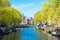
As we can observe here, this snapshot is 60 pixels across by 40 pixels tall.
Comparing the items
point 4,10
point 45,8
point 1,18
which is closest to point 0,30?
point 1,18

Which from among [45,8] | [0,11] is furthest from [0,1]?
[45,8]

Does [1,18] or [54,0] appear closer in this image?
[54,0]

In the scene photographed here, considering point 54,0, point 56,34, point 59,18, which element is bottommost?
point 56,34

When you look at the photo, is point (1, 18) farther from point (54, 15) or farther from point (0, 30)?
point (54, 15)

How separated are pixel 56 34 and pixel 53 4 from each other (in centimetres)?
838

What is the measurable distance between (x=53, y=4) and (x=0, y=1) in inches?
539

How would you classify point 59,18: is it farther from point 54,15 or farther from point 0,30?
point 0,30

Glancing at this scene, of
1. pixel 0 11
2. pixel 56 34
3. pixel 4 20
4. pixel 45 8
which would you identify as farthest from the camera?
pixel 45 8

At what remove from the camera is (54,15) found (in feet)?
202

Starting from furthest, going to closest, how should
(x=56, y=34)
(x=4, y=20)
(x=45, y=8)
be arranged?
(x=45, y=8) < (x=4, y=20) < (x=56, y=34)

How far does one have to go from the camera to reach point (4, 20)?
2822 inches

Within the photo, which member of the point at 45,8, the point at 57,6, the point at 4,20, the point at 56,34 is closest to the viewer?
the point at 56,34

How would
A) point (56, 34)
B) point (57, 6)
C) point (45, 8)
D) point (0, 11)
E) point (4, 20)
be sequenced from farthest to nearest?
point (45, 8), point (4, 20), point (0, 11), point (57, 6), point (56, 34)

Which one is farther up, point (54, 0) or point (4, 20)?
point (54, 0)
